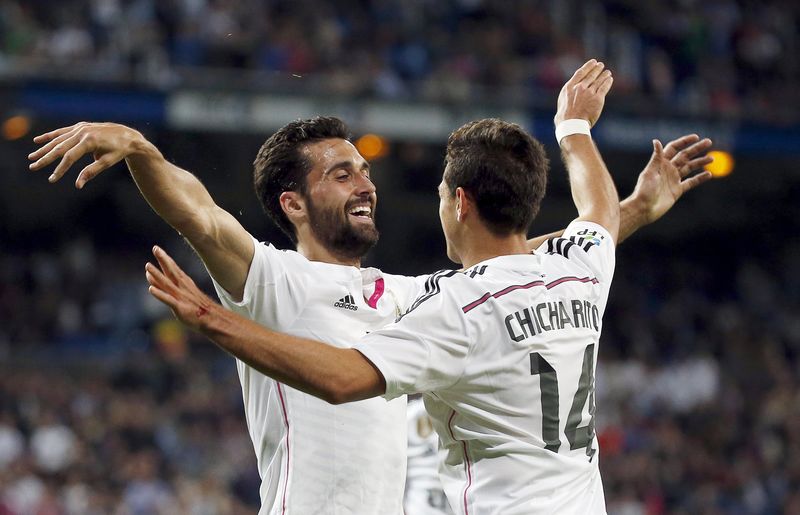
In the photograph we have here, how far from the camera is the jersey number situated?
371 cm

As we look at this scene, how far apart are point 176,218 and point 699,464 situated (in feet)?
43.4

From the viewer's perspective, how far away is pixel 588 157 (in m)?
4.55

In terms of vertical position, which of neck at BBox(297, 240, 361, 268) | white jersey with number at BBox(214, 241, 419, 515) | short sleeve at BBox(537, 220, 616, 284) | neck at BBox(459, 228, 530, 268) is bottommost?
white jersey with number at BBox(214, 241, 419, 515)

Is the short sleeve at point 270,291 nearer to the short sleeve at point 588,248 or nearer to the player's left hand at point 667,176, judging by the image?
the short sleeve at point 588,248

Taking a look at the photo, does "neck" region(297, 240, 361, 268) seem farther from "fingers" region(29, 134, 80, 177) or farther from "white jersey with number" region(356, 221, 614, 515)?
"fingers" region(29, 134, 80, 177)

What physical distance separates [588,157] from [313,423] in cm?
137

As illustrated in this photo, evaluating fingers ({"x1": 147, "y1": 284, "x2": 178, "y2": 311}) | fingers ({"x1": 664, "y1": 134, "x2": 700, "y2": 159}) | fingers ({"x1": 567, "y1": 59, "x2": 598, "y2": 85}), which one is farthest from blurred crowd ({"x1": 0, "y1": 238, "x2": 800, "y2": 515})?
fingers ({"x1": 147, "y1": 284, "x2": 178, "y2": 311})

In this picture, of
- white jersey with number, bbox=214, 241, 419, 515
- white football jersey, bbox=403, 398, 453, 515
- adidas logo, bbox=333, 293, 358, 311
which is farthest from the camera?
white football jersey, bbox=403, 398, 453, 515

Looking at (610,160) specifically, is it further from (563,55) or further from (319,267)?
(319,267)

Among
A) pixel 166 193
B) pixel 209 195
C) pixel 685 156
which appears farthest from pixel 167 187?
pixel 685 156

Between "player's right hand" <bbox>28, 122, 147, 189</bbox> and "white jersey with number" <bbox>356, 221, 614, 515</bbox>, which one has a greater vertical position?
"player's right hand" <bbox>28, 122, 147, 189</bbox>

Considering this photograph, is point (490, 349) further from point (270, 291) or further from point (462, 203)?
point (270, 291)

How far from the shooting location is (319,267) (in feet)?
14.5

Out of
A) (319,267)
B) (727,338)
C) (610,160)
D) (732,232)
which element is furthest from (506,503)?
(732,232)
